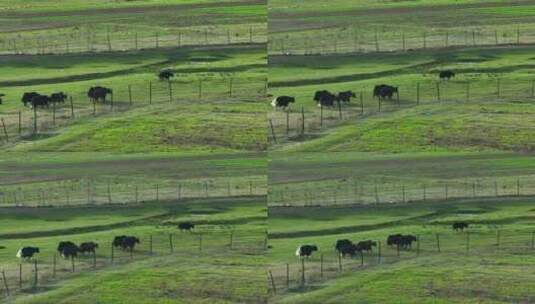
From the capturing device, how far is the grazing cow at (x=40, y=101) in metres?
10.5

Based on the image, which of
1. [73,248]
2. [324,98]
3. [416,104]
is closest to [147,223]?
[73,248]

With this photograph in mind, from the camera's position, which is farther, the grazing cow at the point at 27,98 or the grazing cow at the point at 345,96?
the grazing cow at the point at 345,96

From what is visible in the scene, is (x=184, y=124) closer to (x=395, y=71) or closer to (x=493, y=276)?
(x=395, y=71)

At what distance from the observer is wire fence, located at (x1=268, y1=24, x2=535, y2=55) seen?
10773 mm

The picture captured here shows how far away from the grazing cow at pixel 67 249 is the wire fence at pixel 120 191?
344mm

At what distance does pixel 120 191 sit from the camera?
1056cm

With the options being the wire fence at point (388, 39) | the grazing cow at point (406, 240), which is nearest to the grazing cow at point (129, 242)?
the wire fence at point (388, 39)

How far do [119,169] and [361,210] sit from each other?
2.06 m

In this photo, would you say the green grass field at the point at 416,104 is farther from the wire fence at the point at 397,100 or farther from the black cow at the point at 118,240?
the black cow at the point at 118,240

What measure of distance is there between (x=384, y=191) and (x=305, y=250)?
2.73 ft

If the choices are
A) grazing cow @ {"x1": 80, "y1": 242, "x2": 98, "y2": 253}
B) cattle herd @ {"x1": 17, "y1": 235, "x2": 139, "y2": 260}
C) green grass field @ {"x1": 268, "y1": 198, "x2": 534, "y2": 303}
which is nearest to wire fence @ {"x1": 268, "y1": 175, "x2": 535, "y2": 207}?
green grass field @ {"x1": 268, "y1": 198, "x2": 534, "y2": 303}

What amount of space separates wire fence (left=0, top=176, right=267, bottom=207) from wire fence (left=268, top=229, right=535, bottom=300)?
72 cm

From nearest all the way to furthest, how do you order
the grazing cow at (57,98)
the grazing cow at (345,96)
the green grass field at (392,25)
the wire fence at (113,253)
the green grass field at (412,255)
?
the wire fence at (113,253) → the green grass field at (412,255) → the grazing cow at (57,98) → the grazing cow at (345,96) → the green grass field at (392,25)

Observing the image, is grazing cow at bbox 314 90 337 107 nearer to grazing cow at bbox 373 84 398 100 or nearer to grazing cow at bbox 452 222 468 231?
grazing cow at bbox 373 84 398 100
